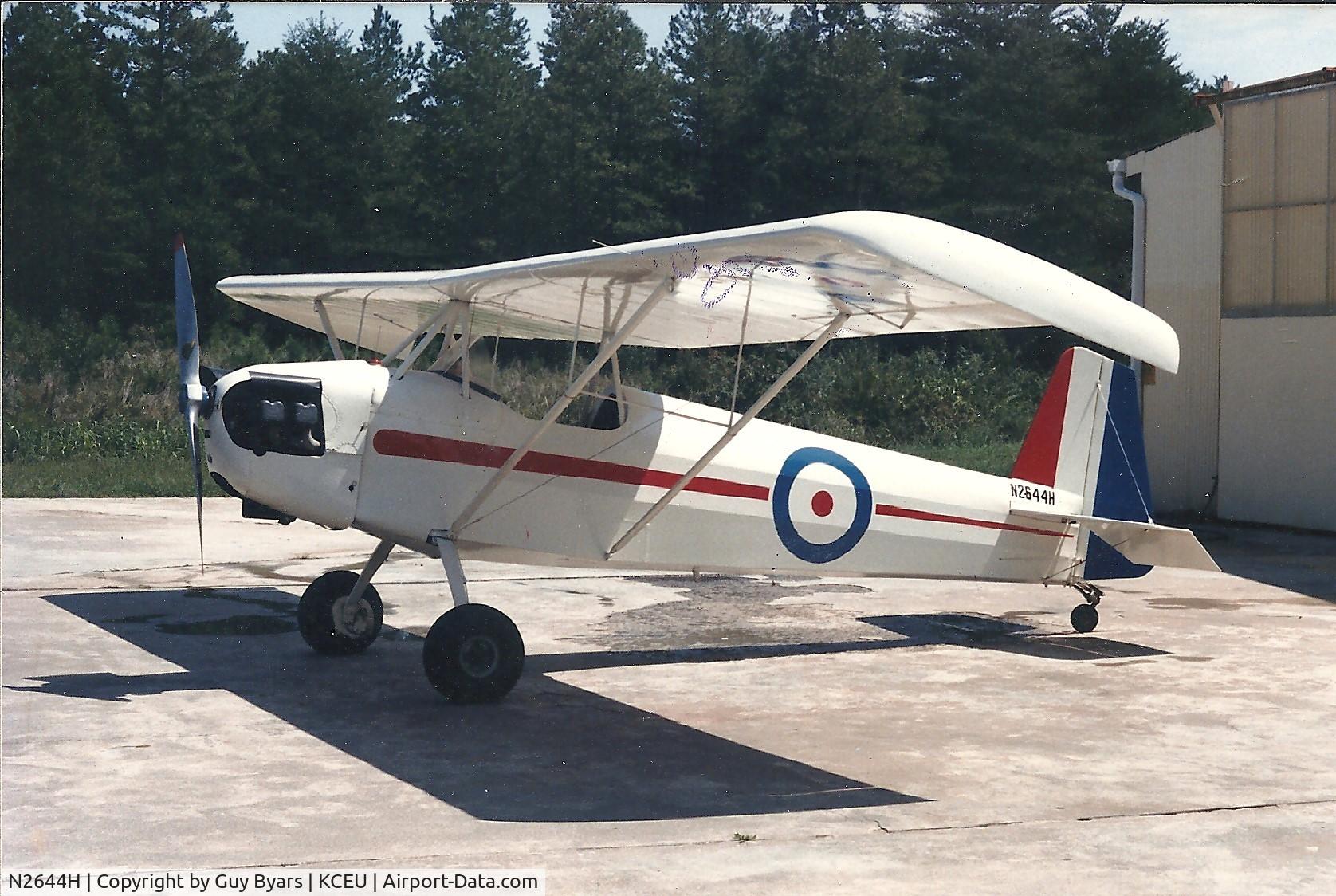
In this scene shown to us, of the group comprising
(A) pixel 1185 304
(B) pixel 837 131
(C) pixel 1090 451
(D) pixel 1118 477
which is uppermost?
(B) pixel 837 131

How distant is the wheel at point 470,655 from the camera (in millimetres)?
8297

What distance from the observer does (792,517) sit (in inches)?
385

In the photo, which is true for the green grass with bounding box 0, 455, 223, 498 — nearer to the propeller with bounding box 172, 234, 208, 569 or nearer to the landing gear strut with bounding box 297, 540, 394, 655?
the landing gear strut with bounding box 297, 540, 394, 655

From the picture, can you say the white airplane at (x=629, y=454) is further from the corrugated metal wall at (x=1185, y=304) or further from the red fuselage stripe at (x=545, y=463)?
the corrugated metal wall at (x=1185, y=304)

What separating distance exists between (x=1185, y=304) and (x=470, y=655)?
53.0 ft

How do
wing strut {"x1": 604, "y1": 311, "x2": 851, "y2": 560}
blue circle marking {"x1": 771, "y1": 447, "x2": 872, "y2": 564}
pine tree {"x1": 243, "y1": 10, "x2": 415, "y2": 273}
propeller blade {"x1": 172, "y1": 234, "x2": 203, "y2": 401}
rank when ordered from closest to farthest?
wing strut {"x1": 604, "y1": 311, "x2": 851, "y2": 560}
propeller blade {"x1": 172, "y1": 234, "x2": 203, "y2": 401}
blue circle marking {"x1": 771, "y1": 447, "x2": 872, "y2": 564}
pine tree {"x1": 243, "y1": 10, "x2": 415, "y2": 273}

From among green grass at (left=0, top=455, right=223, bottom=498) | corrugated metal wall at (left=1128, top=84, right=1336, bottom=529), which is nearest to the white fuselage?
corrugated metal wall at (left=1128, top=84, right=1336, bottom=529)

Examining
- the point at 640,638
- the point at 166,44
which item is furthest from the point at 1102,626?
the point at 166,44

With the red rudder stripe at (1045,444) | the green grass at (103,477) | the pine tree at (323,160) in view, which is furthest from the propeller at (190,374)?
the pine tree at (323,160)

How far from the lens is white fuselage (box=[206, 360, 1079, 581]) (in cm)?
852

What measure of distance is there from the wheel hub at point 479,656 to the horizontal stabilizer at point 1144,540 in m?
4.42

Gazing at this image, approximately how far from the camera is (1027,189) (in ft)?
158

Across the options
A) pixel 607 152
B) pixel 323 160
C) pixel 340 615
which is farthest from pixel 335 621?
pixel 607 152
